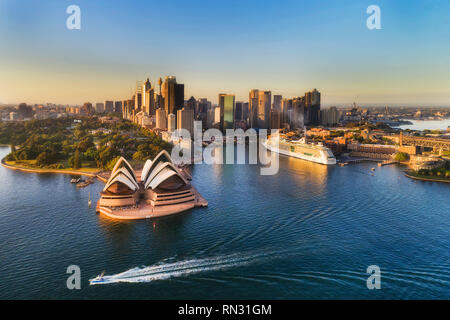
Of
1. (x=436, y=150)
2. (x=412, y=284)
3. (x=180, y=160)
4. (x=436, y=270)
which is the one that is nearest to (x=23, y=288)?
(x=412, y=284)

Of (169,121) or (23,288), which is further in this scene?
(169,121)

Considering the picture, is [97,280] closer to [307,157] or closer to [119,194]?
[119,194]

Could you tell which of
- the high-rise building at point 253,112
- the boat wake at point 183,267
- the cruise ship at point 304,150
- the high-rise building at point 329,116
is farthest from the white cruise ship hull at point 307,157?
the high-rise building at point 329,116

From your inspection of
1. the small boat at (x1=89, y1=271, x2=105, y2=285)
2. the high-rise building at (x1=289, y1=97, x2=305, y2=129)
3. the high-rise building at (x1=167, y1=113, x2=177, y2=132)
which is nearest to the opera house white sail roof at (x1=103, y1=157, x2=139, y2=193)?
the small boat at (x1=89, y1=271, x2=105, y2=285)

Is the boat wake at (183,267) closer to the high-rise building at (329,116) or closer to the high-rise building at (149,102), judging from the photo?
the high-rise building at (149,102)

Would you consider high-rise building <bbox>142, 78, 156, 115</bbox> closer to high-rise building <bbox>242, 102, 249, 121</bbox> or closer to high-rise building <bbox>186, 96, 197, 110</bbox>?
high-rise building <bbox>186, 96, 197, 110</bbox>

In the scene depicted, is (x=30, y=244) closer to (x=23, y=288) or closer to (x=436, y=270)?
(x=23, y=288)
